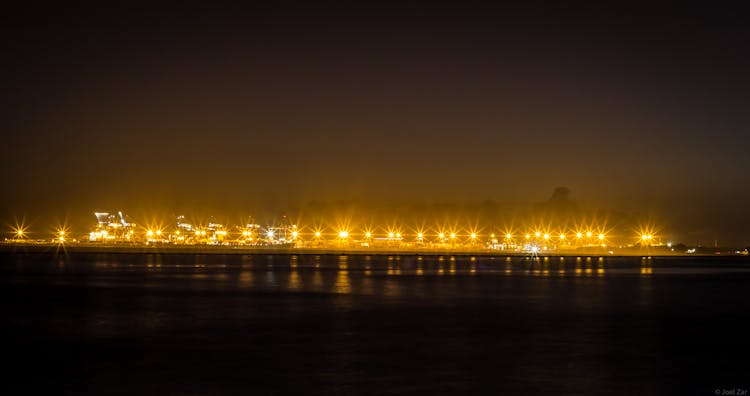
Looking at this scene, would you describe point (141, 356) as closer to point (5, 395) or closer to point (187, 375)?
point (187, 375)

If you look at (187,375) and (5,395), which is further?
(187,375)

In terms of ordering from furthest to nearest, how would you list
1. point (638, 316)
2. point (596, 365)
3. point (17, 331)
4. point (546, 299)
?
point (546, 299) → point (638, 316) → point (17, 331) → point (596, 365)

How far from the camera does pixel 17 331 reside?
69.6 ft

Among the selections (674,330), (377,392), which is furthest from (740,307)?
(377,392)

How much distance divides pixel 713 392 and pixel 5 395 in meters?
11.2

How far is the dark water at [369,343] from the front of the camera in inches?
561

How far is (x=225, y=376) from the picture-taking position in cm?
1474

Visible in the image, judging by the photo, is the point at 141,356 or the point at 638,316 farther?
the point at 638,316

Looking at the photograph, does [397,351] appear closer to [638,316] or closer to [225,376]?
[225,376]

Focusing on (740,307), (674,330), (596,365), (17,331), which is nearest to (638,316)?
(674,330)

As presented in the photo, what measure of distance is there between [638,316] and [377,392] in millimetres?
15616

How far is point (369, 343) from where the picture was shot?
63.5ft

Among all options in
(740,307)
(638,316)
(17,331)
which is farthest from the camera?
(740,307)

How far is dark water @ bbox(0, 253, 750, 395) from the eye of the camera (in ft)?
46.7
